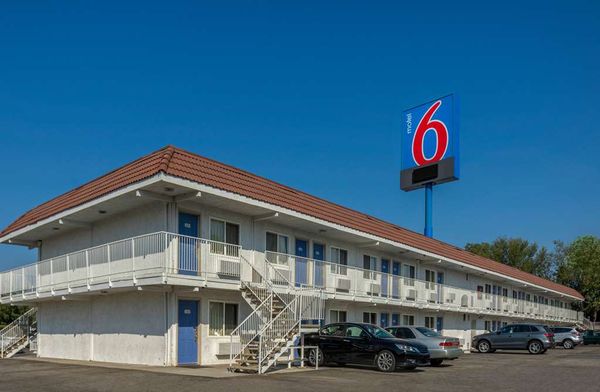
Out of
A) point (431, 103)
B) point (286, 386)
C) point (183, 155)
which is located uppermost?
point (431, 103)

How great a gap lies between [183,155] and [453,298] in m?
23.6

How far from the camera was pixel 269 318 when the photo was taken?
19.6 meters

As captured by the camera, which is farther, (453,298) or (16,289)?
(453,298)

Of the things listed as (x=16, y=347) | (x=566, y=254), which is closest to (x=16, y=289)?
(x=16, y=347)

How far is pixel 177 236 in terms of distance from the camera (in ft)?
62.2

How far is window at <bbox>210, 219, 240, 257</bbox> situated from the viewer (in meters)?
20.6

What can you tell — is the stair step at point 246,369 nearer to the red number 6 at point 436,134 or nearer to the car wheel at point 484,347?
the car wheel at point 484,347

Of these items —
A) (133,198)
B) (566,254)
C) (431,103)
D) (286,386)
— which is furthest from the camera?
(566,254)

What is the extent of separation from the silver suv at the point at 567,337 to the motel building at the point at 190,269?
52.6ft

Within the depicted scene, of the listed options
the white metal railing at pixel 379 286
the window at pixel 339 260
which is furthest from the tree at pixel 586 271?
the window at pixel 339 260

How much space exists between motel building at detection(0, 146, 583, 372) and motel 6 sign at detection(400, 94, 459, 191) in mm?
10263

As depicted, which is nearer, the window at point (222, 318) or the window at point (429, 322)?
the window at point (222, 318)

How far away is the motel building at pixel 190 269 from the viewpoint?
62.7ft

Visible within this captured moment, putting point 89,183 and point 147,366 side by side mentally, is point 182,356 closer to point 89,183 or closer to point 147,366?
point 147,366
